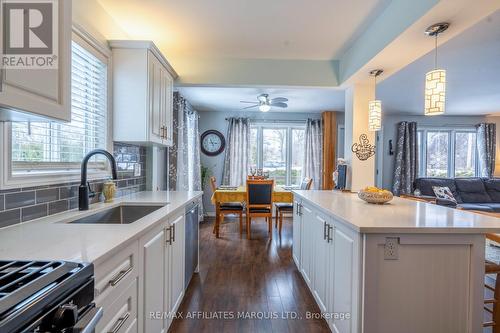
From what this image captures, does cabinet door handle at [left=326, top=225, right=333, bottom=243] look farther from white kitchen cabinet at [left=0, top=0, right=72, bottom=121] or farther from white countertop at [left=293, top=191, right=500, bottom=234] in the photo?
white kitchen cabinet at [left=0, top=0, right=72, bottom=121]

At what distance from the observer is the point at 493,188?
5.56 metres

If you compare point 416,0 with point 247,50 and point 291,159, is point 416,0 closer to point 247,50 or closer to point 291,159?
point 247,50

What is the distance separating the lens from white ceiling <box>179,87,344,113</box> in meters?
4.31

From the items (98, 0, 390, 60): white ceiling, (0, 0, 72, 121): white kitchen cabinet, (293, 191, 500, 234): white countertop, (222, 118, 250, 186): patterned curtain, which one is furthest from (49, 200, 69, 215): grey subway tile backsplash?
(222, 118, 250, 186): patterned curtain

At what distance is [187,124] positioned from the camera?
486 cm

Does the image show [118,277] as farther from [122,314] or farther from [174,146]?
[174,146]

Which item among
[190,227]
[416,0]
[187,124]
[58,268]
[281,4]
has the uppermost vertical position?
[281,4]

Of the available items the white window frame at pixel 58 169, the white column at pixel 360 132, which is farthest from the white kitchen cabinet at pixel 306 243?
the white window frame at pixel 58 169

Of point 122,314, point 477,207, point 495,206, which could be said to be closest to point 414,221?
point 122,314

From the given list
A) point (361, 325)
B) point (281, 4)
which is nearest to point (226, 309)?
point (361, 325)

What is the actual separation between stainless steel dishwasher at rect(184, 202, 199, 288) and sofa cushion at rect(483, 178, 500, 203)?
6.06 metres

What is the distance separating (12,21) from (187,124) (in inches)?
155

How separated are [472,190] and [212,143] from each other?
545 centimetres

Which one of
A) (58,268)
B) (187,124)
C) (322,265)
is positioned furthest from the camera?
(187,124)
